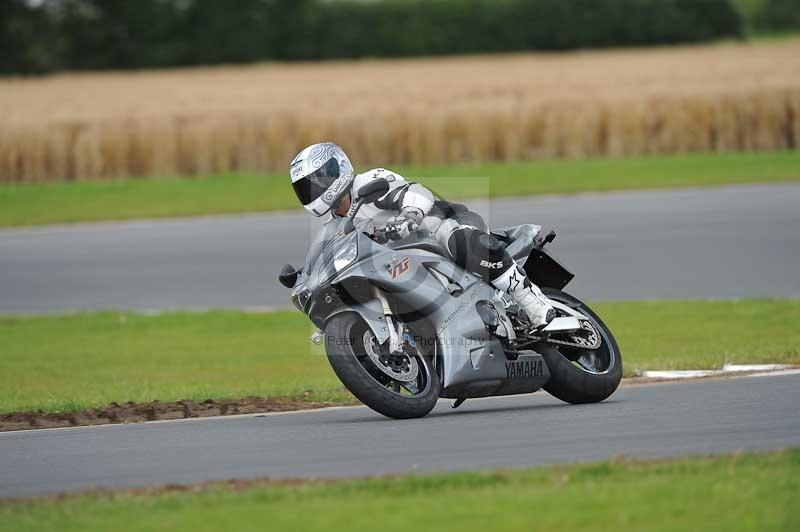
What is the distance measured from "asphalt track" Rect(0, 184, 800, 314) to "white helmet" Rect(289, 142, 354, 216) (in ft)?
28.2

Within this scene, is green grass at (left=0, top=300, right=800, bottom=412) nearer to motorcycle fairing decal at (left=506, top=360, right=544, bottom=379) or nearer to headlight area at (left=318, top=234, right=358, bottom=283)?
motorcycle fairing decal at (left=506, top=360, right=544, bottom=379)

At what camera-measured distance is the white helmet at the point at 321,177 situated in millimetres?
9609

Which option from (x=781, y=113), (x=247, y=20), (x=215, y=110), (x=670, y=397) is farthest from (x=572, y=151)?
(x=247, y=20)

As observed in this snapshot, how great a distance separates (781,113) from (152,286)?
17.5 m

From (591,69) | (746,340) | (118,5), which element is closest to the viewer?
(746,340)

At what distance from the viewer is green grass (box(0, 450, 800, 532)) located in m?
6.48

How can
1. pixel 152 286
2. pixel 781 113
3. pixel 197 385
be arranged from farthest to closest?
pixel 781 113 < pixel 152 286 < pixel 197 385

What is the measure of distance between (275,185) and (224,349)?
55.0 ft

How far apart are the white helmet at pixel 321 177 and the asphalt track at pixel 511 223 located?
8599 mm

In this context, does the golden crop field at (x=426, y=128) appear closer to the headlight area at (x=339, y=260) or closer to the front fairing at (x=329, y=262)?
the front fairing at (x=329, y=262)

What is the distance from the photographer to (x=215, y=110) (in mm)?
40531

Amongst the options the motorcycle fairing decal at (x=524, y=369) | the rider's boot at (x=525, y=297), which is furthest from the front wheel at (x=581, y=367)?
the rider's boot at (x=525, y=297)

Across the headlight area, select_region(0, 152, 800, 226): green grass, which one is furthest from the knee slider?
select_region(0, 152, 800, 226): green grass

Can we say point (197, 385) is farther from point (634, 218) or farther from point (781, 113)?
point (781, 113)
